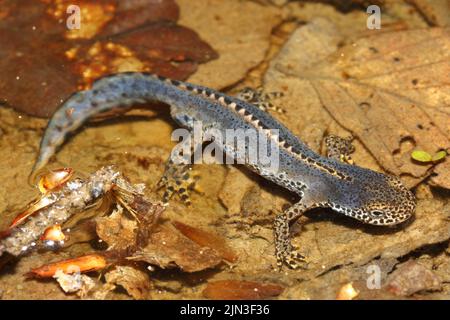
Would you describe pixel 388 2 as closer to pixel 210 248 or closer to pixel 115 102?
pixel 115 102

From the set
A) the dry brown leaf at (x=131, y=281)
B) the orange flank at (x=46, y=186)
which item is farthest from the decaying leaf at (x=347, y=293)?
the orange flank at (x=46, y=186)

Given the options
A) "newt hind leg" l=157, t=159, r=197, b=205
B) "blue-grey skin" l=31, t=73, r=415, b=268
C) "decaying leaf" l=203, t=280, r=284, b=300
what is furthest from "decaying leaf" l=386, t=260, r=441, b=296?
"newt hind leg" l=157, t=159, r=197, b=205

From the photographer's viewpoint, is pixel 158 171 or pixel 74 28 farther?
pixel 74 28

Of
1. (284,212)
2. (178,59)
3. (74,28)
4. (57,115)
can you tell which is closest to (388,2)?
(178,59)

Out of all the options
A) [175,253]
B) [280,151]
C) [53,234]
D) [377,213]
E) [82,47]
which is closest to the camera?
[175,253]

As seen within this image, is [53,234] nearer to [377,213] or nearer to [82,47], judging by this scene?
[82,47]

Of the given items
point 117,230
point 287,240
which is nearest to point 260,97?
point 287,240
